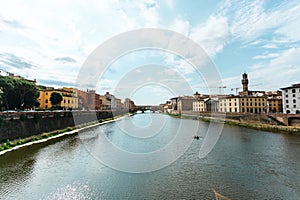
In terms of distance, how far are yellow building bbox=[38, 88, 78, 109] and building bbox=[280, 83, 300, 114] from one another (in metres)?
37.5

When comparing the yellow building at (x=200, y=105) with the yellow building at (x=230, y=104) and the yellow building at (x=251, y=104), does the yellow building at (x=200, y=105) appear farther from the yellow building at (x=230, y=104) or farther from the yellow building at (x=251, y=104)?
the yellow building at (x=251, y=104)

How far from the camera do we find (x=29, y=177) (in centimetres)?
880

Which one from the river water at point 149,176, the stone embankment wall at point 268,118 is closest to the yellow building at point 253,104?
the stone embankment wall at point 268,118

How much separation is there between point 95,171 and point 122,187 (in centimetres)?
242

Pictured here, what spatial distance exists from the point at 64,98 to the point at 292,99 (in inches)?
1519

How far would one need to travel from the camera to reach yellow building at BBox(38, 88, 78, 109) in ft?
118

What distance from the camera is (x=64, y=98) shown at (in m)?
38.7

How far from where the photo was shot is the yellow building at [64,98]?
36.0 metres

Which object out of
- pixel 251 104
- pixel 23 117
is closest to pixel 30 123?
pixel 23 117

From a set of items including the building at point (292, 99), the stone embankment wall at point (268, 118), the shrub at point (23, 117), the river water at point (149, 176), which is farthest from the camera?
the building at point (292, 99)

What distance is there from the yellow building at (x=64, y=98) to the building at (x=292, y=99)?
37.5 meters

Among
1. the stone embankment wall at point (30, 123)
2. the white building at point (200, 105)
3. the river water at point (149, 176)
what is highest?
the white building at point (200, 105)

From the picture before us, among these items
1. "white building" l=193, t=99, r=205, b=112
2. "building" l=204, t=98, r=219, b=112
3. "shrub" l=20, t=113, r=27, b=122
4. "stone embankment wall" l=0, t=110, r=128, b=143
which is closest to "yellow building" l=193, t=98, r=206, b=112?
"white building" l=193, t=99, r=205, b=112

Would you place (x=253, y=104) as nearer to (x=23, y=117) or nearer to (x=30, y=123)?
(x=30, y=123)
